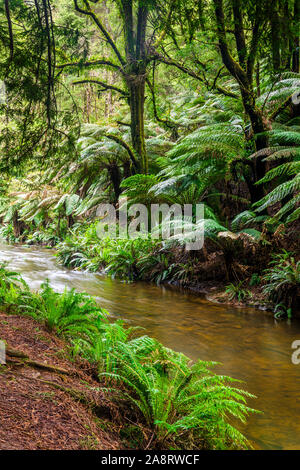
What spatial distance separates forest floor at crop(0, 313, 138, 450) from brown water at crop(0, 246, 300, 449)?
89 cm

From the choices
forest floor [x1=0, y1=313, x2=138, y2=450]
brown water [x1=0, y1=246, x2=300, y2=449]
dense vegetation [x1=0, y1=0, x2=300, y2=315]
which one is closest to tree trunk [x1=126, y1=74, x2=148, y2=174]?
dense vegetation [x1=0, y1=0, x2=300, y2=315]

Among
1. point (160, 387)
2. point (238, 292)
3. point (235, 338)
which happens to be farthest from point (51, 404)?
point (238, 292)

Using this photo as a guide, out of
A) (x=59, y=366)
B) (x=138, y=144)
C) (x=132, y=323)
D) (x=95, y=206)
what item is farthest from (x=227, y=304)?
(x=95, y=206)

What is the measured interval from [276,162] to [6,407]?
637cm

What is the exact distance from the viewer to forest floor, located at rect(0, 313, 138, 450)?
1446mm

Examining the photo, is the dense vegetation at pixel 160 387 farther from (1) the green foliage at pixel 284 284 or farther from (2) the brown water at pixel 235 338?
(1) the green foliage at pixel 284 284

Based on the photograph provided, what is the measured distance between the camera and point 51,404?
168cm

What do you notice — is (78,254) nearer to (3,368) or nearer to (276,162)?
(276,162)

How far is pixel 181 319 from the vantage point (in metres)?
4.46

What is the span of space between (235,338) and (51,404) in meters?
2.50

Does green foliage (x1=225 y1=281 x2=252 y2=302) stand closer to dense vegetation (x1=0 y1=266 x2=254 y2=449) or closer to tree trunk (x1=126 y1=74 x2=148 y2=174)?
dense vegetation (x1=0 y1=266 x2=254 y2=449)

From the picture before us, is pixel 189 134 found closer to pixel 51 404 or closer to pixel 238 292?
pixel 238 292

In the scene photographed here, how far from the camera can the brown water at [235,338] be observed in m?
2.19

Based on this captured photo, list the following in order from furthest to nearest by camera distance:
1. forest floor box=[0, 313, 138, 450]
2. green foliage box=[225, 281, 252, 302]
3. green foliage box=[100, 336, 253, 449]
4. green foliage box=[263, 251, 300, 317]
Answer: green foliage box=[225, 281, 252, 302] < green foliage box=[263, 251, 300, 317] < green foliage box=[100, 336, 253, 449] < forest floor box=[0, 313, 138, 450]
